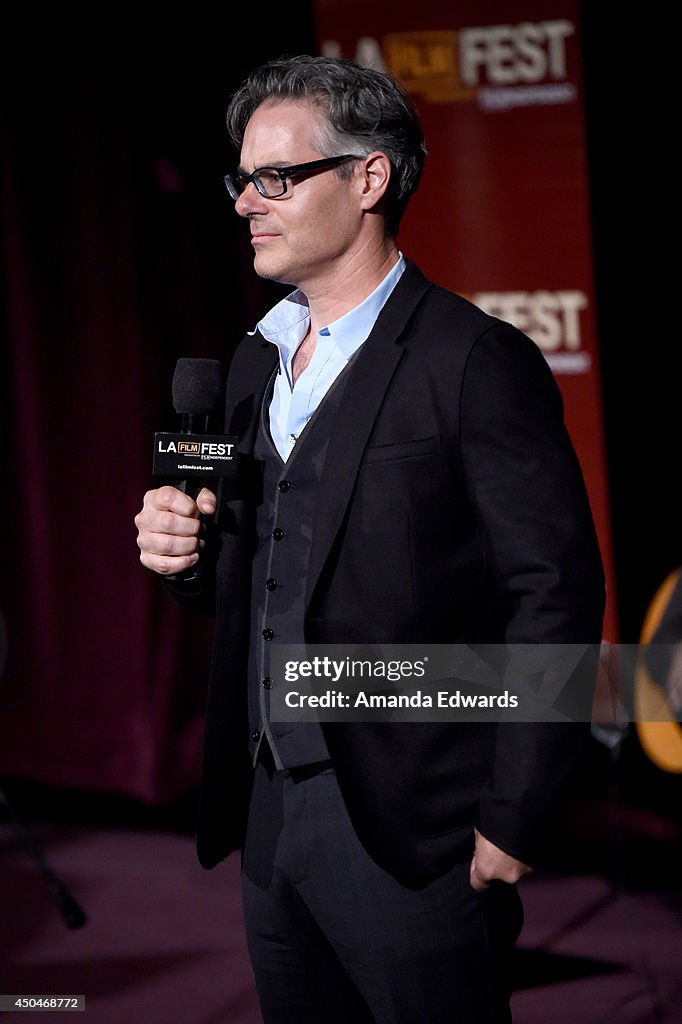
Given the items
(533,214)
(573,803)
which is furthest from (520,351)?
(573,803)

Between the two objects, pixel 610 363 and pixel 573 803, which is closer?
pixel 610 363

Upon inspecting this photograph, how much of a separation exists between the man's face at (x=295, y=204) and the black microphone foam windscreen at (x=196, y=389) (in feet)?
0.58

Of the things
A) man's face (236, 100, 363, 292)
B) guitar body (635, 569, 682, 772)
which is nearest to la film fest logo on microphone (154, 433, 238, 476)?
man's face (236, 100, 363, 292)

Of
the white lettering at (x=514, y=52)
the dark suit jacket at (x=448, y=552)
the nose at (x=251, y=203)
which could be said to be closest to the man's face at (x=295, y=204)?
the nose at (x=251, y=203)

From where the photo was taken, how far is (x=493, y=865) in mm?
1339

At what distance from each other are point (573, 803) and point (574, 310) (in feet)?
5.34

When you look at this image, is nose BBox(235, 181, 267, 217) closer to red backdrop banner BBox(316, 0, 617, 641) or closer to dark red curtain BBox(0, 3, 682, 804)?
red backdrop banner BBox(316, 0, 617, 641)

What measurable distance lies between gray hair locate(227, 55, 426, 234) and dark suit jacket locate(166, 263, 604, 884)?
8.5 inches

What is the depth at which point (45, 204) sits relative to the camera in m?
4.16

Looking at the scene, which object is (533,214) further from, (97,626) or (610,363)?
(97,626)

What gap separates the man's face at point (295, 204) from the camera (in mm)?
1496

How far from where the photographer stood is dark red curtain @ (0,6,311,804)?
13.1 feet

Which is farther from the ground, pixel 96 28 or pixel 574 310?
pixel 96 28

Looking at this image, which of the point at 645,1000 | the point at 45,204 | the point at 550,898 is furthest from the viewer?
the point at 45,204
